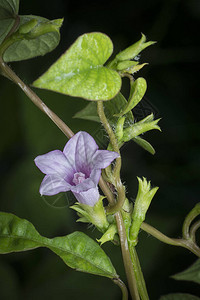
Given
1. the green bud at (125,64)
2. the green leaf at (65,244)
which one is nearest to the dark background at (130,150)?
the green leaf at (65,244)

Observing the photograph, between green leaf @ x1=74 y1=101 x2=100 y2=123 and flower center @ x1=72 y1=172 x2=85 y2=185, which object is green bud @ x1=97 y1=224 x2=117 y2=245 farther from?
green leaf @ x1=74 y1=101 x2=100 y2=123

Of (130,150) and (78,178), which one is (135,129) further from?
(130,150)

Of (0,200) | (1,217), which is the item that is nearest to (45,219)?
(0,200)

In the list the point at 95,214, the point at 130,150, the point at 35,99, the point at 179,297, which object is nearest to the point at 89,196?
the point at 95,214

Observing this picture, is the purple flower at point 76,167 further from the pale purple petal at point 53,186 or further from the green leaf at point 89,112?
the green leaf at point 89,112

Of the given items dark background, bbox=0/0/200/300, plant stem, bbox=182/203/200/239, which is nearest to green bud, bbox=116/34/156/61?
plant stem, bbox=182/203/200/239

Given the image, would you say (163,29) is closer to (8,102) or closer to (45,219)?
(8,102)

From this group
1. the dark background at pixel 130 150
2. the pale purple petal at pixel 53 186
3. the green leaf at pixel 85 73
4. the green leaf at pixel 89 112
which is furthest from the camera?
the dark background at pixel 130 150
